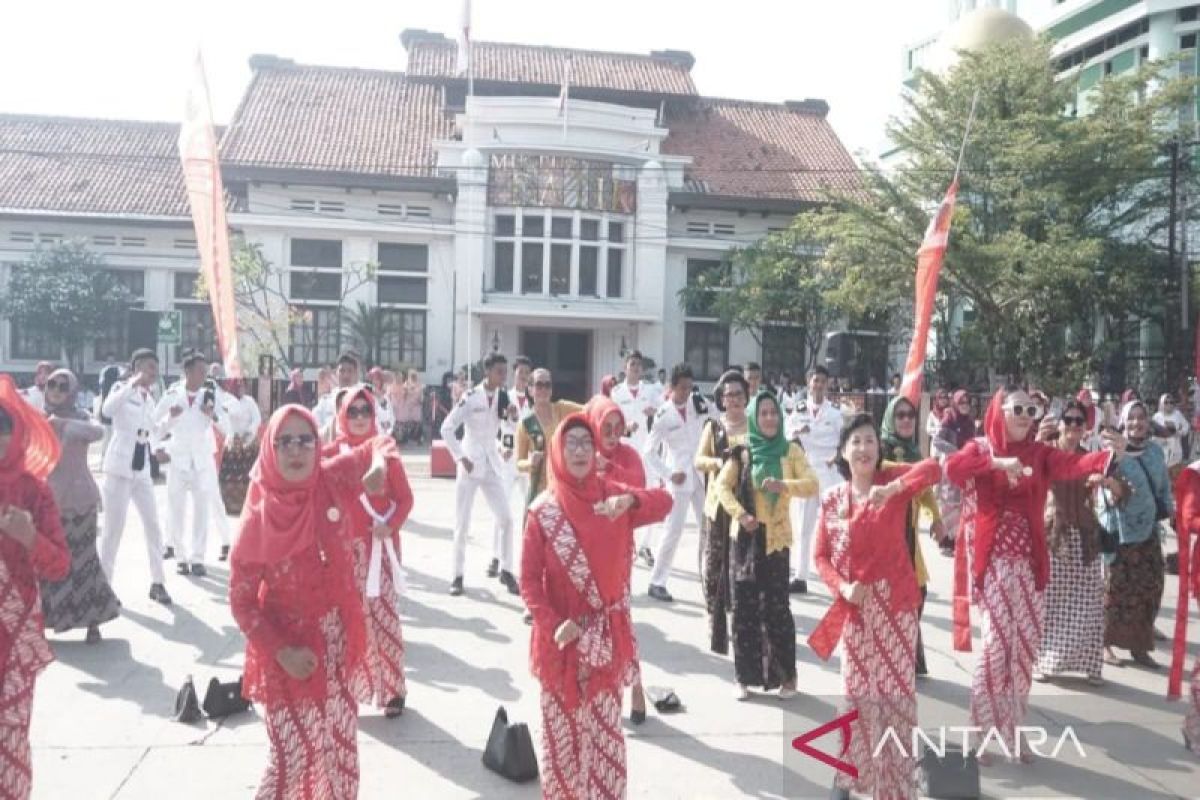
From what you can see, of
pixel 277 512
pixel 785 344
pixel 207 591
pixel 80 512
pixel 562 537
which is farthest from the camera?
pixel 785 344

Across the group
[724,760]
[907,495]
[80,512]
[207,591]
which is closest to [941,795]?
[724,760]

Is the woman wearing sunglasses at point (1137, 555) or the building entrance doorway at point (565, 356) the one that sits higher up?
the building entrance doorway at point (565, 356)

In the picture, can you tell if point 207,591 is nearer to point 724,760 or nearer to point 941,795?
point 724,760

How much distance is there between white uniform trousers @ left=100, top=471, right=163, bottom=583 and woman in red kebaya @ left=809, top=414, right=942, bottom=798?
5.31 metres

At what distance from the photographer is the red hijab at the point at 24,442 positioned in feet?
12.0

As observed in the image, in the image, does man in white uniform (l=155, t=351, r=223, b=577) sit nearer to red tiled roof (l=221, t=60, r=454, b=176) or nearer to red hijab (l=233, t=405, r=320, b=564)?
red hijab (l=233, t=405, r=320, b=564)

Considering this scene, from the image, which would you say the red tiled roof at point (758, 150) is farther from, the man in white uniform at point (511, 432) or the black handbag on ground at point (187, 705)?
the black handbag on ground at point (187, 705)

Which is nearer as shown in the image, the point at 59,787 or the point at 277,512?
the point at 277,512

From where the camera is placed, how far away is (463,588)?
8.27 metres

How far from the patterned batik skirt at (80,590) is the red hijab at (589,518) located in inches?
160

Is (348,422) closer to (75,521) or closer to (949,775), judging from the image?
(75,521)

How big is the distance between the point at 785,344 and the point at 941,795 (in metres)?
23.3

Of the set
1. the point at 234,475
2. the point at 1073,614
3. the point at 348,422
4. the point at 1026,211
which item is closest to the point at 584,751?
the point at 348,422

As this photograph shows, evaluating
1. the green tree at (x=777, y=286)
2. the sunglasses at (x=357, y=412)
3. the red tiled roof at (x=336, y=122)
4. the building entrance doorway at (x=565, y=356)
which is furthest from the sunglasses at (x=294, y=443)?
the building entrance doorway at (x=565, y=356)
